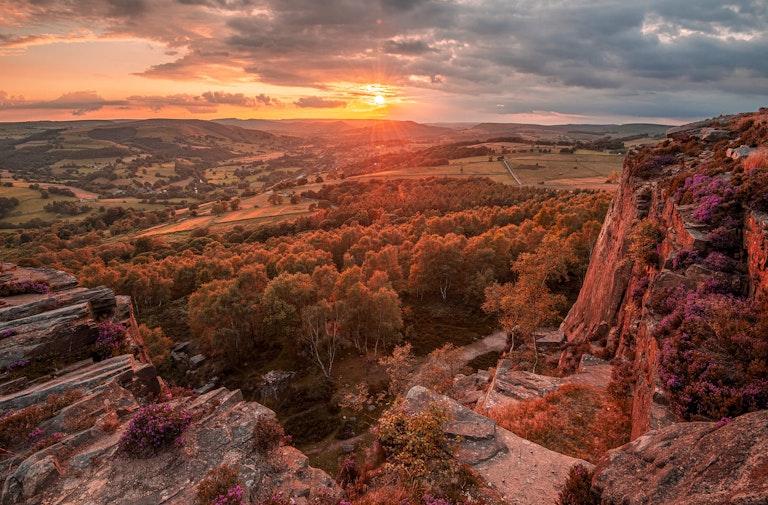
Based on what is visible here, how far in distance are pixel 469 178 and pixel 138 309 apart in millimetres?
142736

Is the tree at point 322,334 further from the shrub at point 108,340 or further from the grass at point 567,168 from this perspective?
the grass at point 567,168

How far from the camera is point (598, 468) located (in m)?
14.2

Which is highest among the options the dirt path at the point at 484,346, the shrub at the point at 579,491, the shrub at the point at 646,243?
the shrub at the point at 646,243

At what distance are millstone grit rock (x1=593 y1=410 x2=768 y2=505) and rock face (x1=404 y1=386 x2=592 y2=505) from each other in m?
3.38

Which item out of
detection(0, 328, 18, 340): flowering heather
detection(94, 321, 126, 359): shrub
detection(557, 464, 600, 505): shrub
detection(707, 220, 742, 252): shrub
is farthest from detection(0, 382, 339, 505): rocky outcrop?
detection(707, 220, 742, 252): shrub

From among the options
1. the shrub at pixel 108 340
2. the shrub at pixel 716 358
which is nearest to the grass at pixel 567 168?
the shrub at pixel 716 358

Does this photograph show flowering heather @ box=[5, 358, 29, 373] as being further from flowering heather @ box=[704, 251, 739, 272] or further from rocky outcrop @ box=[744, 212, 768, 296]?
flowering heather @ box=[704, 251, 739, 272]

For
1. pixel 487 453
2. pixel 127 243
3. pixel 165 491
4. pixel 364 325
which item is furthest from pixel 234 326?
pixel 127 243

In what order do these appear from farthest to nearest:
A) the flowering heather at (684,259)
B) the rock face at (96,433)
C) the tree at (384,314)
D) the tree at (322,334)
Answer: the tree at (384,314) → the tree at (322,334) → the flowering heather at (684,259) → the rock face at (96,433)

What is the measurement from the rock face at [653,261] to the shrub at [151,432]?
2190 cm

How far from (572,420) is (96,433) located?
26114 mm

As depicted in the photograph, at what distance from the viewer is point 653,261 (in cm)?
2747

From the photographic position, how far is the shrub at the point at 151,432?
1554 centimetres

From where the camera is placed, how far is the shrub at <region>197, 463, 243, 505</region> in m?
13.4
